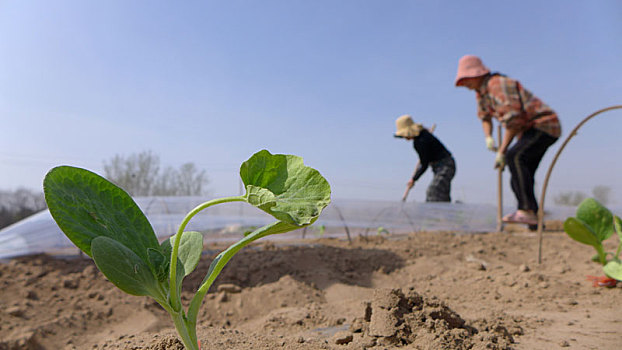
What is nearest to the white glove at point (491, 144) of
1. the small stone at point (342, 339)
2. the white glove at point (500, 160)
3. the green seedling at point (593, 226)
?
the white glove at point (500, 160)

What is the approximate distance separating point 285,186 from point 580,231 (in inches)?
78.2

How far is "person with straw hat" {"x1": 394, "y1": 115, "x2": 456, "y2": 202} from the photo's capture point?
527cm

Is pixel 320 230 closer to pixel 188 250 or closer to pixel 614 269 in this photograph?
pixel 614 269

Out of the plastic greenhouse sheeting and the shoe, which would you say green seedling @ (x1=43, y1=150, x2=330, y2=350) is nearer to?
the plastic greenhouse sheeting

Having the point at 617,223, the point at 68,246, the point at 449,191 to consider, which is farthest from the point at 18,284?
the point at 449,191

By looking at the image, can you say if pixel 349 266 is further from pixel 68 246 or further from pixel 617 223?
pixel 68 246

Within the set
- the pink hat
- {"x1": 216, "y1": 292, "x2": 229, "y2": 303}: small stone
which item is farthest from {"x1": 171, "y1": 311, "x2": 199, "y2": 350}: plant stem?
the pink hat

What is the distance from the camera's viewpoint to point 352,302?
191 cm

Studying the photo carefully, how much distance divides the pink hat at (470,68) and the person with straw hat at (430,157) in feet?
3.45

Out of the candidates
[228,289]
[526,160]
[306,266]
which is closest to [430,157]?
[526,160]

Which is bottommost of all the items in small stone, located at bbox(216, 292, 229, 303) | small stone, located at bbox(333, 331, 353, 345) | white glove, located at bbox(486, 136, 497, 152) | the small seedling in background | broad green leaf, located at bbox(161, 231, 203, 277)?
small stone, located at bbox(216, 292, 229, 303)

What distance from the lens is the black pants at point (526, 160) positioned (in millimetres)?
4070

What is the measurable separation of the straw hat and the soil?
5.99ft

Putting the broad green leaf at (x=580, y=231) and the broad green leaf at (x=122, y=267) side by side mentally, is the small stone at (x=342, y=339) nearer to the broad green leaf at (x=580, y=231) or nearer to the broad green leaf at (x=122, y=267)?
the broad green leaf at (x=122, y=267)
